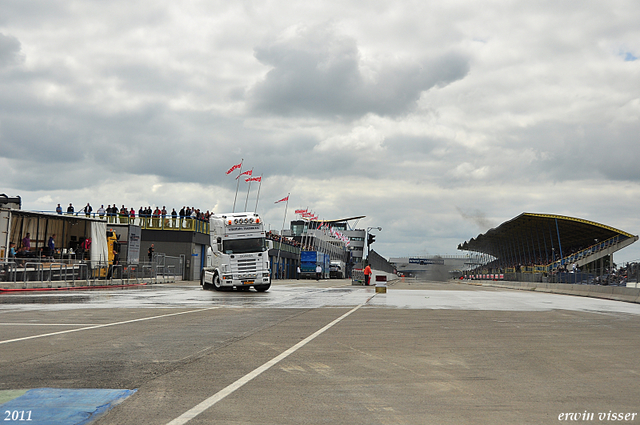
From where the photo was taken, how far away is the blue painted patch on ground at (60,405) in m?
5.14

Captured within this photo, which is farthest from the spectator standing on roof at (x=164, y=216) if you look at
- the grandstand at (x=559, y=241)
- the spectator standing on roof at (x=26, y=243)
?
the grandstand at (x=559, y=241)

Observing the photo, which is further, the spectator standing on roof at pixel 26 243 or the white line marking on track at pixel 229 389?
the spectator standing on roof at pixel 26 243

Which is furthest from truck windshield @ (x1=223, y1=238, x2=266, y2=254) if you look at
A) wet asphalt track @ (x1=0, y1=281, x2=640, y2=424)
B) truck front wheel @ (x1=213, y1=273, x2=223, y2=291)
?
wet asphalt track @ (x1=0, y1=281, x2=640, y2=424)

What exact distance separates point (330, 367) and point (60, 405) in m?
3.39

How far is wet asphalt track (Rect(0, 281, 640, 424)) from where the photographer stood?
5.63 metres

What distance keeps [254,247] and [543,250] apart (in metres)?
84.1

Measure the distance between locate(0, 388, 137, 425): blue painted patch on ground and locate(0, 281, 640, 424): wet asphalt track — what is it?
189 millimetres

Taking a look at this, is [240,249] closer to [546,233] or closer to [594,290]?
[594,290]

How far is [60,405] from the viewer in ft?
18.4

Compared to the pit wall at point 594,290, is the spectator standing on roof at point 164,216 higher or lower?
higher

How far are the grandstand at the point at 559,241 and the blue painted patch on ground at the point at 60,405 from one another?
53298 millimetres

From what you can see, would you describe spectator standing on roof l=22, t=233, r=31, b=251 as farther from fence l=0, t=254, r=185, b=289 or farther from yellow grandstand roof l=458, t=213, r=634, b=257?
yellow grandstand roof l=458, t=213, r=634, b=257

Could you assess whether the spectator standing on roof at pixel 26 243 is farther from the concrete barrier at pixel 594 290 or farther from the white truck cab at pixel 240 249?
the concrete barrier at pixel 594 290

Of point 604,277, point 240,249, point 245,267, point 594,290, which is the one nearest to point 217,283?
point 245,267
